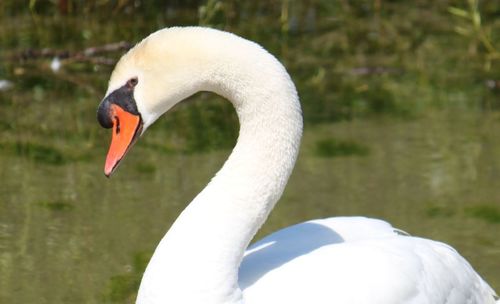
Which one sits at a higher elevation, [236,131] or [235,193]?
[235,193]

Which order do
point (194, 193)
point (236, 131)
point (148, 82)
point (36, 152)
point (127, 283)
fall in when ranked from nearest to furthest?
point (148, 82)
point (127, 283)
point (194, 193)
point (36, 152)
point (236, 131)

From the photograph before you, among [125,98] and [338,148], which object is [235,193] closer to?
[125,98]

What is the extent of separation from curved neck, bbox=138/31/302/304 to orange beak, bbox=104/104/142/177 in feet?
0.72

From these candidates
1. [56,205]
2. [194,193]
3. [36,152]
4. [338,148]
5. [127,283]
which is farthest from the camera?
[338,148]

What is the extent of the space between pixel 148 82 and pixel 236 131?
2.73 metres

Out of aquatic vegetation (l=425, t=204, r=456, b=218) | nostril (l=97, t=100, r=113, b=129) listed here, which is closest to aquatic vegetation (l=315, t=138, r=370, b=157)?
aquatic vegetation (l=425, t=204, r=456, b=218)

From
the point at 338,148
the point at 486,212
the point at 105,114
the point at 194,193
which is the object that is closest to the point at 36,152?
the point at 194,193

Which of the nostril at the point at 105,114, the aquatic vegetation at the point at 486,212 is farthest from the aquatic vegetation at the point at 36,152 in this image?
the nostril at the point at 105,114

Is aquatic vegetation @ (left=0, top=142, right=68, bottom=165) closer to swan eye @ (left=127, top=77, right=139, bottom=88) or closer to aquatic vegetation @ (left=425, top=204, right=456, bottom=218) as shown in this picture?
aquatic vegetation @ (left=425, top=204, right=456, bottom=218)

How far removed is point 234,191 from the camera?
3.55 meters

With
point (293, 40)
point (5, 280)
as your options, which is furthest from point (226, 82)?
point (293, 40)

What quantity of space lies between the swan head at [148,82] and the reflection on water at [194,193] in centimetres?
116

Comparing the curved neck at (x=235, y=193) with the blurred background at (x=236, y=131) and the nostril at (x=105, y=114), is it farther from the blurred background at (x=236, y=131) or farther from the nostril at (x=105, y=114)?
the blurred background at (x=236, y=131)

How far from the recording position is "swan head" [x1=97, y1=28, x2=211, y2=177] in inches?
136
